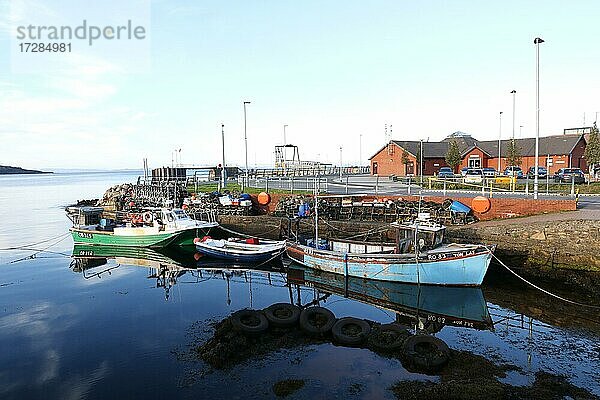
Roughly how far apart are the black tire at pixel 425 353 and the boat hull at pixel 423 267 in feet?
21.7

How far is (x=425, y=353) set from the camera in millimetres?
12445

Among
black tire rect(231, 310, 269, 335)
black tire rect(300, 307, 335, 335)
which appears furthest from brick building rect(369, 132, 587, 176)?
black tire rect(231, 310, 269, 335)

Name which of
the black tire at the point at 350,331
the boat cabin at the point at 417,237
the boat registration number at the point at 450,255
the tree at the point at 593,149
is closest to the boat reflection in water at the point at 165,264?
the boat cabin at the point at 417,237

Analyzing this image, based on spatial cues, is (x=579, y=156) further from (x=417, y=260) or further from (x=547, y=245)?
(x=417, y=260)

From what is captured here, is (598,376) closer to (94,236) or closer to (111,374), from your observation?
(111,374)

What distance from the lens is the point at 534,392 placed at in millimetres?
10492

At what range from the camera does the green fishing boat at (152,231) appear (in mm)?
29375

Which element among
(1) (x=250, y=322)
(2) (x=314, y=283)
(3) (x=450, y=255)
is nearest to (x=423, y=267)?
(3) (x=450, y=255)

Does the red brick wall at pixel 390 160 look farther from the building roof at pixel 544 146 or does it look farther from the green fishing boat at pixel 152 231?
the green fishing boat at pixel 152 231

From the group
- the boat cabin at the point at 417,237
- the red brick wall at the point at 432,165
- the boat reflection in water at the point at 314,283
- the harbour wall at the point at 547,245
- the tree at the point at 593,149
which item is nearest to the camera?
the boat reflection in water at the point at 314,283

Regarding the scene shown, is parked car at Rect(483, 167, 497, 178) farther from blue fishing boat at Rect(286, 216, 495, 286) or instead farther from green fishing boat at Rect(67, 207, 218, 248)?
green fishing boat at Rect(67, 207, 218, 248)

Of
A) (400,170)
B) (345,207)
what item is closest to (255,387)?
(345,207)

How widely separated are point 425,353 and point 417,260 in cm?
728

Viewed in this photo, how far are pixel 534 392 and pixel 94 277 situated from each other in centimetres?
2113
